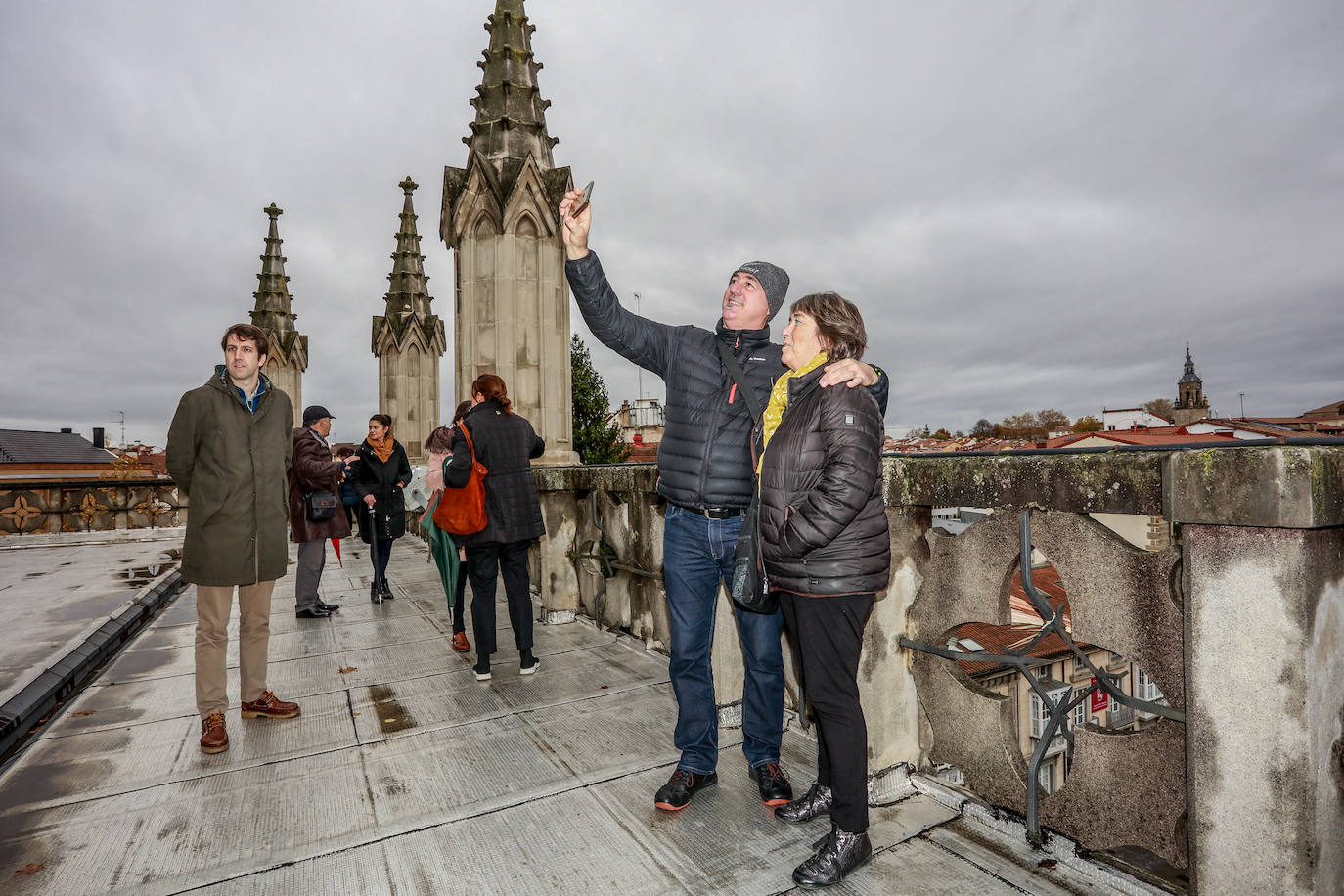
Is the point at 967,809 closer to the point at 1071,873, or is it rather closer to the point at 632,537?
the point at 1071,873

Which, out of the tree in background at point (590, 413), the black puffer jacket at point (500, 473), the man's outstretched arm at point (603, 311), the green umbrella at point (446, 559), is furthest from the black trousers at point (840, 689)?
the tree in background at point (590, 413)

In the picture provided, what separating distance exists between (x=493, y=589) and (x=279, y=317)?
15.1 meters

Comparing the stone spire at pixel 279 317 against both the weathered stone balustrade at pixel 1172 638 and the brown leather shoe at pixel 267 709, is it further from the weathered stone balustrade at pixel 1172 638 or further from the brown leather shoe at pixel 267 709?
the weathered stone balustrade at pixel 1172 638

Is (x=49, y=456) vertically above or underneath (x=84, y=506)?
above

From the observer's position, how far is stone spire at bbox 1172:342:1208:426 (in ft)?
275

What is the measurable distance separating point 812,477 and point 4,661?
5291mm

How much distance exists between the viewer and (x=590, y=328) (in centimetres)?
283

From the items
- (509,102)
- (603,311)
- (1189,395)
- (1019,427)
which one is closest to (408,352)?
(509,102)

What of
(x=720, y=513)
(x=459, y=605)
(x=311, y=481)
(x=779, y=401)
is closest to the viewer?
(x=779, y=401)

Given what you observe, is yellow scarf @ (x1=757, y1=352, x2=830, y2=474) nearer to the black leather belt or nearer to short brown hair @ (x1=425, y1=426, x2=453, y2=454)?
the black leather belt

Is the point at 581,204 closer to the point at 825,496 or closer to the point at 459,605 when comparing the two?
the point at 825,496

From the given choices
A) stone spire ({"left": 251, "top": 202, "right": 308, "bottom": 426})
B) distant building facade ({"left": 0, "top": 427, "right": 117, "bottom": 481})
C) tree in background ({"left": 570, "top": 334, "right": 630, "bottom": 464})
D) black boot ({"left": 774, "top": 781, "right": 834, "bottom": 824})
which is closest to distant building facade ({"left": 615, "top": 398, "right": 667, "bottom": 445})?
tree in background ({"left": 570, "top": 334, "right": 630, "bottom": 464})

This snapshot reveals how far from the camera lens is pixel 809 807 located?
98.5 inches

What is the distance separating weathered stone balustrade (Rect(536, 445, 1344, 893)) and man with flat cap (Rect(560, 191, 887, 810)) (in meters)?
0.42
